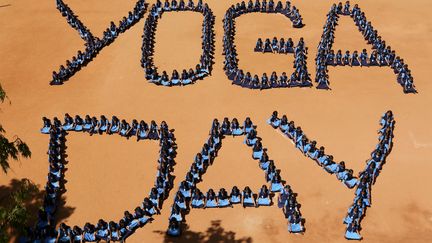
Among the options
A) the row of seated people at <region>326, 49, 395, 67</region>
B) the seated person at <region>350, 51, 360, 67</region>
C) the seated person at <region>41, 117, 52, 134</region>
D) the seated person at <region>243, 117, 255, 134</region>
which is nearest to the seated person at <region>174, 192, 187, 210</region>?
the seated person at <region>243, 117, 255, 134</region>

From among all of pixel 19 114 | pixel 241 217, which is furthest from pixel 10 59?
pixel 241 217

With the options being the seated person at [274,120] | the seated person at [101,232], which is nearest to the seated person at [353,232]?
the seated person at [274,120]

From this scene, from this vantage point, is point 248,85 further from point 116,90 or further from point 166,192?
point 166,192

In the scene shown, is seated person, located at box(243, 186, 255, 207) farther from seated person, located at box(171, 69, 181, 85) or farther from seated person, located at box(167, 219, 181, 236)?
seated person, located at box(171, 69, 181, 85)

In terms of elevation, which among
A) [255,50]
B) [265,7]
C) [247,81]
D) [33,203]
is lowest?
[33,203]

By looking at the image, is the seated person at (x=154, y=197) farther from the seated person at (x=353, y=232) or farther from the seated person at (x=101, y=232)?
the seated person at (x=353, y=232)

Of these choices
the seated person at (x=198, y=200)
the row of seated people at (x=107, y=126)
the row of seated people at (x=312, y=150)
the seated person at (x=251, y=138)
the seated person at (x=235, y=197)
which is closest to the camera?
the seated person at (x=198, y=200)

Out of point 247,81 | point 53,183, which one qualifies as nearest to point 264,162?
point 247,81

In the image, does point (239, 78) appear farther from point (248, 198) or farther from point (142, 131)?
point (248, 198)
